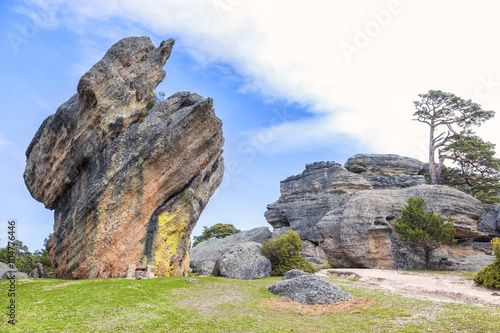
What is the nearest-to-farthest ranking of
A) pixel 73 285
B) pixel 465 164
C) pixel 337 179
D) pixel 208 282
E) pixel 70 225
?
pixel 73 285 < pixel 208 282 < pixel 70 225 < pixel 465 164 < pixel 337 179

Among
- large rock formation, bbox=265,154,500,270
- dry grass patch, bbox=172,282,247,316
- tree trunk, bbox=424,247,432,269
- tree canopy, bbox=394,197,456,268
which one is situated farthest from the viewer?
large rock formation, bbox=265,154,500,270

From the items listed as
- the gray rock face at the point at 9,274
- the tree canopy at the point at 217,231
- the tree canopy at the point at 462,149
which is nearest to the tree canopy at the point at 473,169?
the tree canopy at the point at 462,149

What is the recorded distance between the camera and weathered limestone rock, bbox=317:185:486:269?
4078cm

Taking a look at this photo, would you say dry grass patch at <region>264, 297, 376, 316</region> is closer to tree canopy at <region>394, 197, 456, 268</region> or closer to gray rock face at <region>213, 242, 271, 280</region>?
gray rock face at <region>213, 242, 271, 280</region>

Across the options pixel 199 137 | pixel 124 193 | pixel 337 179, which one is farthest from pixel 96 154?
pixel 337 179

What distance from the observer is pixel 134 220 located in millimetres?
30500

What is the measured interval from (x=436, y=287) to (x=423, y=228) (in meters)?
15.4

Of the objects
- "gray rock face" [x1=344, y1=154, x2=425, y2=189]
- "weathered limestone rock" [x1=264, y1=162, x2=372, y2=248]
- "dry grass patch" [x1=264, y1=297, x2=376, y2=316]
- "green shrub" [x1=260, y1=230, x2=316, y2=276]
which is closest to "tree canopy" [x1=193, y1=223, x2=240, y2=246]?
"weathered limestone rock" [x1=264, y1=162, x2=372, y2=248]

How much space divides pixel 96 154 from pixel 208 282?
17040mm

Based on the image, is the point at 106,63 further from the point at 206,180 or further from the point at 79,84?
the point at 206,180

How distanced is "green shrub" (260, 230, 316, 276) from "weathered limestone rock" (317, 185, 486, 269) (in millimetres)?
7735

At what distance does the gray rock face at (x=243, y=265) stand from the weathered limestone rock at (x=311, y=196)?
3301cm

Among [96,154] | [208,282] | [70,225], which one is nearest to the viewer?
[208,282]

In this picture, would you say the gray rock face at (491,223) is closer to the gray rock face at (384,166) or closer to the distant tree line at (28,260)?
the gray rock face at (384,166)
